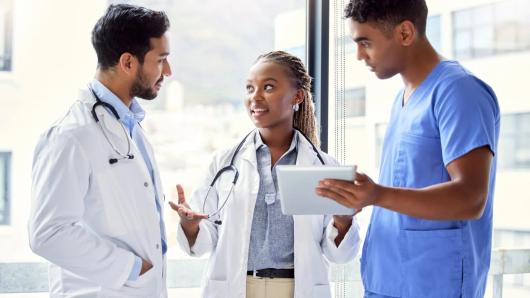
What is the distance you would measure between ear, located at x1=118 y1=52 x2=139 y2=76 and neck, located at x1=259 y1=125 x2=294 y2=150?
0.50 m

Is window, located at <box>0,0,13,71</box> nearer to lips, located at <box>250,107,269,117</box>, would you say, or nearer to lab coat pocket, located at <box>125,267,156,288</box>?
lips, located at <box>250,107,269,117</box>

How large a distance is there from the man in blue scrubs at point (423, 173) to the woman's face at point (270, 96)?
17.6 inches

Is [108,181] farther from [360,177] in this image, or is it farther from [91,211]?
[360,177]

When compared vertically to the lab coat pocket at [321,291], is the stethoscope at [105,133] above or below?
above

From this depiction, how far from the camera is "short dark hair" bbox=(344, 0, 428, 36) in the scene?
153 centimetres

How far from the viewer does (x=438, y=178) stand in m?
1.45

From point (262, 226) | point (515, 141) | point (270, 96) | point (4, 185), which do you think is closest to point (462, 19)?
point (515, 141)

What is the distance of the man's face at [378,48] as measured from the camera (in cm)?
154

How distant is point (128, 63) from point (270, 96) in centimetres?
49

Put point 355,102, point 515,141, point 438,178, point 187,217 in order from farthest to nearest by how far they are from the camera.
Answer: point 515,141 → point 355,102 → point 187,217 → point 438,178

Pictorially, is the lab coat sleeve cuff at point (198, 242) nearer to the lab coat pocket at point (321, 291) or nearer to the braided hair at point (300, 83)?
the lab coat pocket at point (321, 291)

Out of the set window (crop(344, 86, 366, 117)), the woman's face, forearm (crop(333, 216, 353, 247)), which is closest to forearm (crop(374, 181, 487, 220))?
forearm (crop(333, 216, 353, 247))

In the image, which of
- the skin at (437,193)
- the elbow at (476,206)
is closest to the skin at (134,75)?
the skin at (437,193)

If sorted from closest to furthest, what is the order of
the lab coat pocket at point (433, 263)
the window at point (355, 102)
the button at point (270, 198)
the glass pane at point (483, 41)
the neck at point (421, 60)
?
the lab coat pocket at point (433, 263), the neck at point (421, 60), the button at point (270, 198), the window at point (355, 102), the glass pane at point (483, 41)
